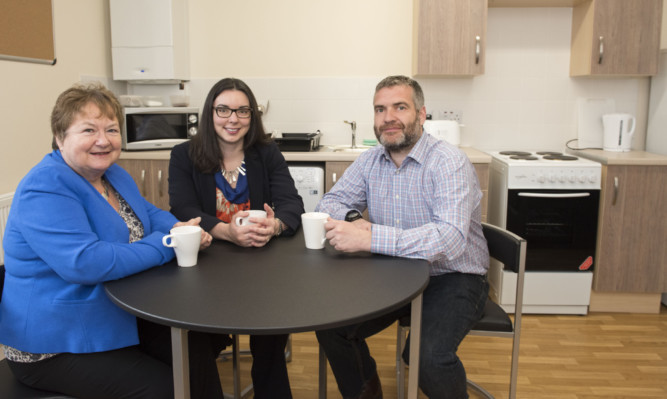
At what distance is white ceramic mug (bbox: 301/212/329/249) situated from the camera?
1.48 m

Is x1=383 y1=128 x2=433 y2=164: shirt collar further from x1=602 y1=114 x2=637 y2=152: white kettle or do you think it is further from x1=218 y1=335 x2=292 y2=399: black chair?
x1=602 y1=114 x2=637 y2=152: white kettle

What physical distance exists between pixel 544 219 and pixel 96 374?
96.7 inches

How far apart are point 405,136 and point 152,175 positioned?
1946 millimetres

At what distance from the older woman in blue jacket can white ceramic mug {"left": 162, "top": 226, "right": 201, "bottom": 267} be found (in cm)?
4

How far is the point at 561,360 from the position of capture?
248 centimetres

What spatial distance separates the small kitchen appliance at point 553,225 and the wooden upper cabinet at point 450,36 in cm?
68

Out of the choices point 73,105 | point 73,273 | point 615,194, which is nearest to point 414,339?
point 73,273

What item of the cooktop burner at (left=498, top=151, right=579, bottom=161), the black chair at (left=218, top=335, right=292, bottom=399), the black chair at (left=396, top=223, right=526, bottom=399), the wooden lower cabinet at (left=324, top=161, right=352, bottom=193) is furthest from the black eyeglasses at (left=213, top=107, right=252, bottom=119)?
the cooktop burner at (left=498, top=151, right=579, bottom=161)

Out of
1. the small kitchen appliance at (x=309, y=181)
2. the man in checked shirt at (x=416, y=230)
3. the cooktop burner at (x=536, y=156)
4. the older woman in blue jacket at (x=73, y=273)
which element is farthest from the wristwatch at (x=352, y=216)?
the cooktop burner at (x=536, y=156)

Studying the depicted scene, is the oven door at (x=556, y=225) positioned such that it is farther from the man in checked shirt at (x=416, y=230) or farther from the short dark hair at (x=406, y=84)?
the short dark hair at (x=406, y=84)

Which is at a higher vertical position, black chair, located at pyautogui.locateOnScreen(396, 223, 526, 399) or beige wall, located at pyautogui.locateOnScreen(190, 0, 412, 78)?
beige wall, located at pyautogui.locateOnScreen(190, 0, 412, 78)

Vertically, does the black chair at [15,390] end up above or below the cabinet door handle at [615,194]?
below

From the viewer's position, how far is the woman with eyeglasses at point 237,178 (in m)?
1.76

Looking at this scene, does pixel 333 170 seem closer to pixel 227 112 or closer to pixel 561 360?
pixel 227 112
